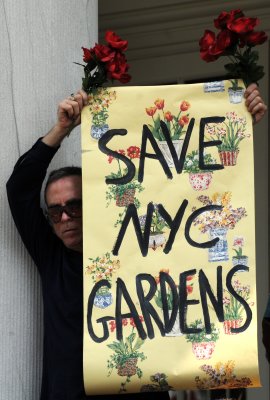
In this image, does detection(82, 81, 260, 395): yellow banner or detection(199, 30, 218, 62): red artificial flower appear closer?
detection(82, 81, 260, 395): yellow banner

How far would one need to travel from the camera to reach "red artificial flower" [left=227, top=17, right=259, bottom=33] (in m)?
2.96

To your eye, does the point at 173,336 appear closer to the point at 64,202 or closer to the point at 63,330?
the point at 63,330

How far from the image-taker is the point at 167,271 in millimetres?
2953

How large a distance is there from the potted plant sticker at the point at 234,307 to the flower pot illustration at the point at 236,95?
0.56 m

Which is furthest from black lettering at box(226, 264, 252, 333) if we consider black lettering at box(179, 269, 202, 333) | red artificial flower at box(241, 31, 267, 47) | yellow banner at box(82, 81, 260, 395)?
red artificial flower at box(241, 31, 267, 47)

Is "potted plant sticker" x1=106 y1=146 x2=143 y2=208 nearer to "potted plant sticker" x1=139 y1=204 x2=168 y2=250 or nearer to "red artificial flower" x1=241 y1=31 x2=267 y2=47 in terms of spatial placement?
"potted plant sticker" x1=139 y1=204 x2=168 y2=250

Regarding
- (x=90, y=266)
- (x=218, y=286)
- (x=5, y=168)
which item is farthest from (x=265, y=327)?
(x=5, y=168)

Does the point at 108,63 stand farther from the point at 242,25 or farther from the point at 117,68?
the point at 242,25

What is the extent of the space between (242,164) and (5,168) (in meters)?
0.86

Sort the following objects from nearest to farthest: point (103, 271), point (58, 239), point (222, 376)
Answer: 1. point (222, 376)
2. point (103, 271)
3. point (58, 239)

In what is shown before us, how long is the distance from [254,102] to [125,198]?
491 millimetres

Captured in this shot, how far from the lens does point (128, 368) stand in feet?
9.46

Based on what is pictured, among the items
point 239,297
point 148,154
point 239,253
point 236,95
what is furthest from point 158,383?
point 236,95

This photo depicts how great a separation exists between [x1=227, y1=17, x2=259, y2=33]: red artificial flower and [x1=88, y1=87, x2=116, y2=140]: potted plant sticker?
42 centimetres
